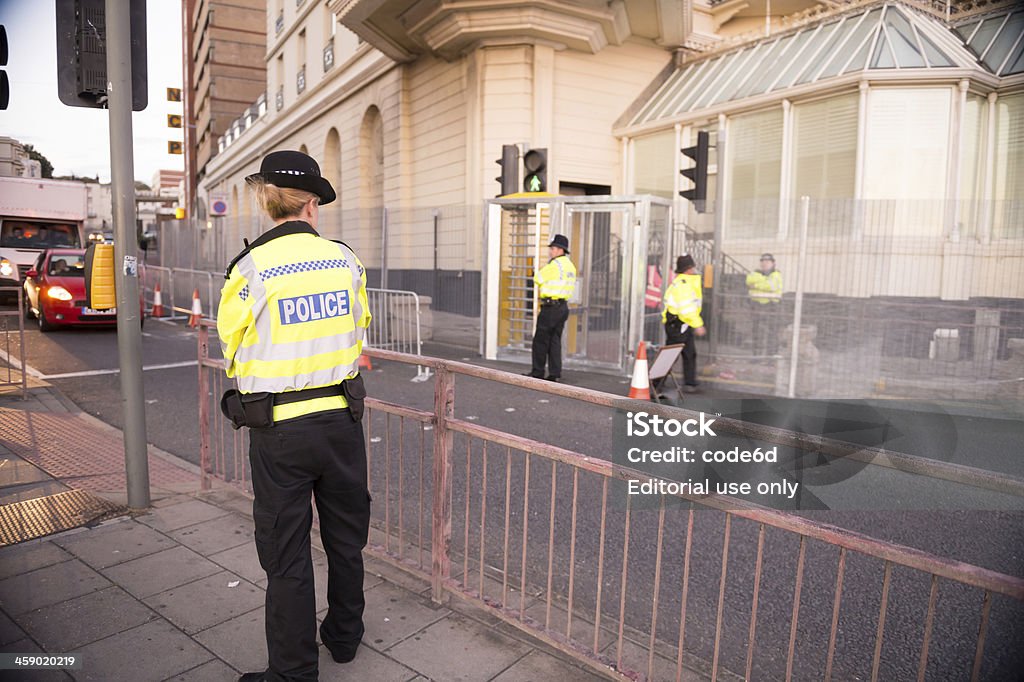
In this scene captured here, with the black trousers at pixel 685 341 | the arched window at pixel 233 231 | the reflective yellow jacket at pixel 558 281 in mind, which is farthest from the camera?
the arched window at pixel 233 231

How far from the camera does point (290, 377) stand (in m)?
2.53

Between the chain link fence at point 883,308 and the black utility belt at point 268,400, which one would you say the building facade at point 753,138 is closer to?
the chain link fence at point 883,308

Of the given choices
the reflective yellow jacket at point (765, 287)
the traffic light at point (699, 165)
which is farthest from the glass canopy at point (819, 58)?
the reflective yellow jacket at point (765, 287)

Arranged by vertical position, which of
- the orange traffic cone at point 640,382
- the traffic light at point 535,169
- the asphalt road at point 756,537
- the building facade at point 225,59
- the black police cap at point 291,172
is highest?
the building facade at point 225,59

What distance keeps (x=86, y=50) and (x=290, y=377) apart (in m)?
3.16

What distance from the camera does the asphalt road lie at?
3.14 m

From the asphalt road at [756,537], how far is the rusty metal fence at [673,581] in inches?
0.5

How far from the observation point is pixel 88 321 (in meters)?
13.4

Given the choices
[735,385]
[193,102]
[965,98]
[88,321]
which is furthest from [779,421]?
[193,102]

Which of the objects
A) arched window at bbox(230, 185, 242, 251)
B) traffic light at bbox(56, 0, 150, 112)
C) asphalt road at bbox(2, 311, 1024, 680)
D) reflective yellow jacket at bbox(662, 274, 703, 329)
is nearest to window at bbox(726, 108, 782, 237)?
reflective yellow jacket at bbox(662, 274, 703, 329)

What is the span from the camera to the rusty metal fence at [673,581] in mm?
2453

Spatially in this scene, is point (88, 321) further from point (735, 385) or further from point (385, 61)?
point (735, 385)

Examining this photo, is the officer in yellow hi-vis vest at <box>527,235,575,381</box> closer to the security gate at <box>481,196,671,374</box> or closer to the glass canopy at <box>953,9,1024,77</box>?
the security gate at <box>481,196,671,374</box>

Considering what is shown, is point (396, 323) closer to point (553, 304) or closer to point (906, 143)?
point (553, 304)
